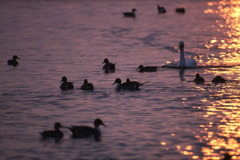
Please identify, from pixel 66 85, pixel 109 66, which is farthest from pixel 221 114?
→ pixel 109 66

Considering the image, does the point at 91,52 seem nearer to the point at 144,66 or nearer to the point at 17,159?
the point at 144,66

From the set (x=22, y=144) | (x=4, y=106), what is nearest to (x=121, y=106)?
(x=4, y=106)

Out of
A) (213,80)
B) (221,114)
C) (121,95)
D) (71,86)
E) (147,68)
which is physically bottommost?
(221,114)

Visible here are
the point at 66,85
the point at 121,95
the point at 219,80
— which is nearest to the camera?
the point at 121,95

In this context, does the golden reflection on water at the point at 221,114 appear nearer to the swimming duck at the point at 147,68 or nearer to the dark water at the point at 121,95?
the dark water at the point at 121,95

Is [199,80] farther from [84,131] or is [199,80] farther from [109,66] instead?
[84,131]

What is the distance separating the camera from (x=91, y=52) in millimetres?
37812

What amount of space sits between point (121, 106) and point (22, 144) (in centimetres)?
563

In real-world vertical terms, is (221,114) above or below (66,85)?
below

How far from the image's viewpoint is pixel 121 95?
24.1 m

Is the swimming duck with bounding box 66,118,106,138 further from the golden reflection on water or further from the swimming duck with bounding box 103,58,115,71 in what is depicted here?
the swimming duck with bounding box 103,58,115,71

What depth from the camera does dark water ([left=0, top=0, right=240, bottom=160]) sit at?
16953 millimetres

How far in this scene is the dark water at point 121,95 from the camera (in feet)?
55.6

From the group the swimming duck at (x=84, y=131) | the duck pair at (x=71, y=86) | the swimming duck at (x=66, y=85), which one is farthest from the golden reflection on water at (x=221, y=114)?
the swimming duck at (x=66, y=85)
